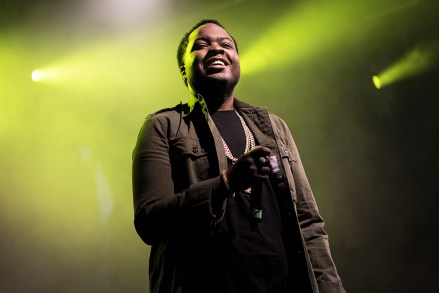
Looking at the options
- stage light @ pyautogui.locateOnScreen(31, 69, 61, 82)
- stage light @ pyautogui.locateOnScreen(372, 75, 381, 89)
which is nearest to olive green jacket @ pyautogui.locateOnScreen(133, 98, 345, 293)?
stage light @ pyautogui.locateOnScreen(31, 69, 61, 82)

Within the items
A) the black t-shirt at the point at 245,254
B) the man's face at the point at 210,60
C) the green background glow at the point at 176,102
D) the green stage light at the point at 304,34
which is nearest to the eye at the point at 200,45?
the man's face at the point at 210,60


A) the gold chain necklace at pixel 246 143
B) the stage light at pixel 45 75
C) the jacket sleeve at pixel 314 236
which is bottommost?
the jacket sleeve at pixel 314 236

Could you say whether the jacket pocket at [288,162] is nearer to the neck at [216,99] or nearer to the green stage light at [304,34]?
the neck at [216,99]

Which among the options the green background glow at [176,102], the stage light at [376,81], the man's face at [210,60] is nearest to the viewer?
the man's face at [210,60]

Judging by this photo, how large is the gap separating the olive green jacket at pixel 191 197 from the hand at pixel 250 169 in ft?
0.22

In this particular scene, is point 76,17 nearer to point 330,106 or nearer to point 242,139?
point 330,106

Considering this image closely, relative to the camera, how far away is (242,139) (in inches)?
44.6

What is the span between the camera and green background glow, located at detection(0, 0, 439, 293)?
2496 millimetres

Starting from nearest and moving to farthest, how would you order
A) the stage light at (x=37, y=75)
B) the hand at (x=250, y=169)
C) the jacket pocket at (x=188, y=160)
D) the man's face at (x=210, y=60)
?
the hand at (x=250, y=169)
the jacket pocket at (x=188, y=160)
the man's face at (x=210, y=60)
the stage light at (x=37, y=75)

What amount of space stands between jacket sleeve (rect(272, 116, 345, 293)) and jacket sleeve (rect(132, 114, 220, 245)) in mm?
378

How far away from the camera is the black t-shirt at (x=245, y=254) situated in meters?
0.86

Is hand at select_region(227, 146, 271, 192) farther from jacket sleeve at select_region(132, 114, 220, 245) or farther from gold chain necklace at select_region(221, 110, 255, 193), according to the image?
gold chain necklace at select_region(221, 110, 255, 193)

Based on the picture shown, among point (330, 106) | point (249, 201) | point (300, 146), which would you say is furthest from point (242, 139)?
point (330, 106)

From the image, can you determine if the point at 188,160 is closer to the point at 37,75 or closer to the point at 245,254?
the point at 245,254
